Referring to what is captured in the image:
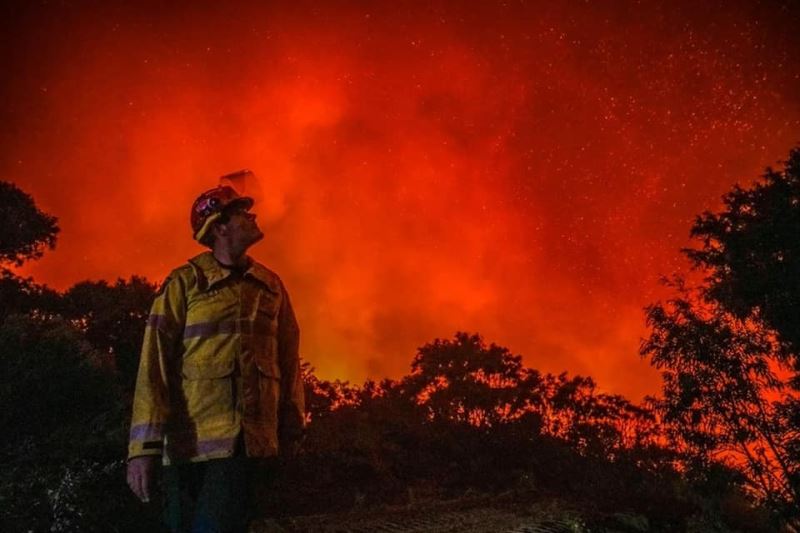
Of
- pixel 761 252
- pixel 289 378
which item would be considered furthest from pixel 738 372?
pixel 289 378

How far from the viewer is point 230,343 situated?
2.91 meters

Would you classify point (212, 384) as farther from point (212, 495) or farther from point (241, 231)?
point (241, 231)

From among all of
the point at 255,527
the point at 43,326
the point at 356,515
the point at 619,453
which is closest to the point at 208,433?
the point at 255,527

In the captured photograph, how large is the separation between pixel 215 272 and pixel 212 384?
1.89 ft

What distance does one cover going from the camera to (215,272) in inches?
121

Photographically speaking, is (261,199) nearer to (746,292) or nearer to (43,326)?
(43,326)

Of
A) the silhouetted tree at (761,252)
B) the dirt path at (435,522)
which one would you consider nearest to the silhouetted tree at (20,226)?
the dirt path at (435,522)

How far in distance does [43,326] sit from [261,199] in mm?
10152

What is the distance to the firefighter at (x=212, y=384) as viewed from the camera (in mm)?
2695

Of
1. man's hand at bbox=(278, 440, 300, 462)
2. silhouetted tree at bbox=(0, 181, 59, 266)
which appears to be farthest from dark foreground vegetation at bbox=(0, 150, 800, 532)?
man's hand at bbox=(278, 440, 300, 462)

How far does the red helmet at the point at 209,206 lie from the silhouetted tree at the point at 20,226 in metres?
16.2

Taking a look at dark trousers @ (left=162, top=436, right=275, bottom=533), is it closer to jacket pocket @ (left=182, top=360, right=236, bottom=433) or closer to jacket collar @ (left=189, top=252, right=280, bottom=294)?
jacket pocket @ (left=182, top=360, right=236, bottom=433)

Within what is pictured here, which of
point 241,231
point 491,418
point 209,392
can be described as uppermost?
point 491,418

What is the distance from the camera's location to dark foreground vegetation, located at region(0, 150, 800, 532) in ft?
28.7
